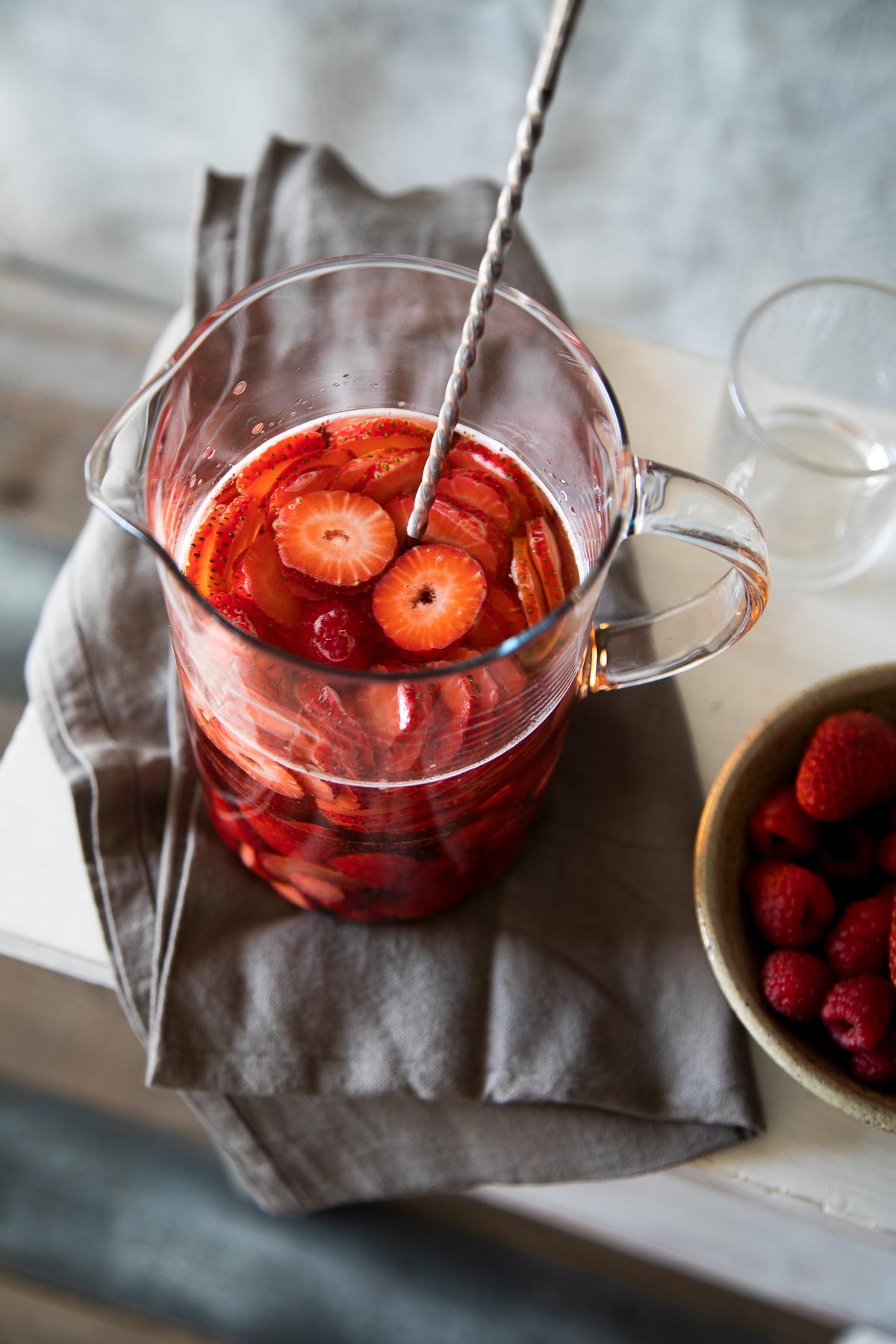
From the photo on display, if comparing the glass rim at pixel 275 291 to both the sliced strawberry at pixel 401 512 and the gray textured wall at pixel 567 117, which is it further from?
the gray textured wall at pixel 567 117

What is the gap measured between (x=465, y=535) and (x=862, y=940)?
330mm

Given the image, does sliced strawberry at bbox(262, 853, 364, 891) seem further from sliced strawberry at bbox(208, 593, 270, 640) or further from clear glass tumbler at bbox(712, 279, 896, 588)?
clear glass tumbler at bbox(712, 279, 896, 588)

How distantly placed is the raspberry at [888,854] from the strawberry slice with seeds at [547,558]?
10.3 inches

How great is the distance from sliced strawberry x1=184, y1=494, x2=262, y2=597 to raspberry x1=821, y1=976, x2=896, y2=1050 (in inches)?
16.1

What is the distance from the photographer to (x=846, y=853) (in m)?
0.73

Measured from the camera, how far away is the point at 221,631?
19.9 inches

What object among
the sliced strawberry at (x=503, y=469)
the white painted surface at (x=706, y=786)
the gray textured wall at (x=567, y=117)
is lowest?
the white painted surface at (x=706, y=786)

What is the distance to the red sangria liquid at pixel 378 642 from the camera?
541 millimetres

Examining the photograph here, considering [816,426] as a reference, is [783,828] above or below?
below

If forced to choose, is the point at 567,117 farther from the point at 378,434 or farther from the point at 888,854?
the point at 888,854

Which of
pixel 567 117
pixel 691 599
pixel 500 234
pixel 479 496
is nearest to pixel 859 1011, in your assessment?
pixel 691 599

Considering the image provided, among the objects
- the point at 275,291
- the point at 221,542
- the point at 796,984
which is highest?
the point at 275,291

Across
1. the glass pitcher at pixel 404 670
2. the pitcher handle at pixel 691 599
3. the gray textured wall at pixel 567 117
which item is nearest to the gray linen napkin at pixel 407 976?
the glass pitcher at pixel 404 670

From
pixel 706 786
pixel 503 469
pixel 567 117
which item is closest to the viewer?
pixel 503 469
